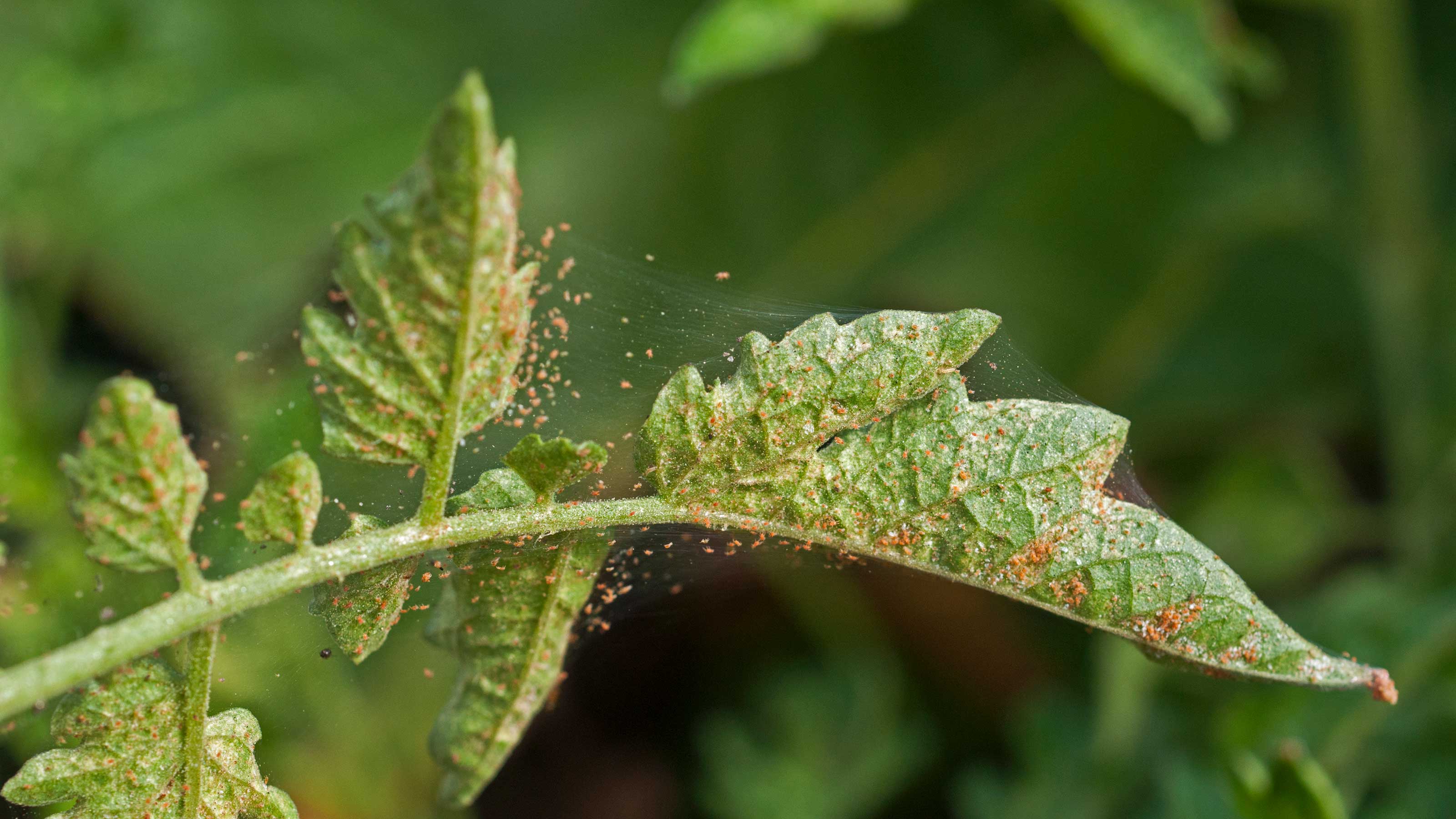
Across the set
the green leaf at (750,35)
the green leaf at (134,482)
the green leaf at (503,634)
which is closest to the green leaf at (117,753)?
the green leaf at (134,482)

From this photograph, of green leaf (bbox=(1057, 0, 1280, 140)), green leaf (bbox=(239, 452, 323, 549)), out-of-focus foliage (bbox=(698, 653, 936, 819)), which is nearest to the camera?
green leaf (bbox=(239, 452, 323, 549))

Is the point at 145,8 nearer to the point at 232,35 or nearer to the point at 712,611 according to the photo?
the point at 232,35

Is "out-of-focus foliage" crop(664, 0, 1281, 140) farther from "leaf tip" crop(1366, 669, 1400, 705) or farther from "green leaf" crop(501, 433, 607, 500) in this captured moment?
"leaf tip" crop(1366, 669, 1400, 705)

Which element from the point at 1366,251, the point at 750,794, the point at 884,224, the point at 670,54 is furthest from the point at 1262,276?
the point at 750,794

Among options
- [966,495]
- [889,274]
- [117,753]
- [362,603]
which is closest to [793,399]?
[966,495]

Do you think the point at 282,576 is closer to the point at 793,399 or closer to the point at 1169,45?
the point at 793,399

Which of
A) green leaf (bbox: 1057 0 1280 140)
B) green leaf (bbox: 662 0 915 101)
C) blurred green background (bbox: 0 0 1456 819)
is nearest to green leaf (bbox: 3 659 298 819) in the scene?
blurred green background (bbox: 0 0 1456 819)
